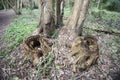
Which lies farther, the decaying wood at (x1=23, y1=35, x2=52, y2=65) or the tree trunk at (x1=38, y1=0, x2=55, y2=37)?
the tree trunk at (x1=38, y1=0, x2=55, y2=37)

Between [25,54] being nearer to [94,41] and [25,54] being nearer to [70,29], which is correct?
[70,29]

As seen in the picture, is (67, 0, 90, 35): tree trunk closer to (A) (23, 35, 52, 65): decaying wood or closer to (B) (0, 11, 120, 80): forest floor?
(B) (0, 11, 120, 80): forest floor

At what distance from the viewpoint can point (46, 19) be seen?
6.13m

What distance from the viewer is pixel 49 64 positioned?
5332mm

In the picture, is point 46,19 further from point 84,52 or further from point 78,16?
point 84,52

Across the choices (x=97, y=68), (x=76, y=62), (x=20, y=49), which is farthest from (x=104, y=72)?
(x=20, y=49)

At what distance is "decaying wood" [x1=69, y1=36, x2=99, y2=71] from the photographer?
201 inches

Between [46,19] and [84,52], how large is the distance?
1.97m

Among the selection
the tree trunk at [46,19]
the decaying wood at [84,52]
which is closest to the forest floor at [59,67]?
the decaying wood at [84,52]

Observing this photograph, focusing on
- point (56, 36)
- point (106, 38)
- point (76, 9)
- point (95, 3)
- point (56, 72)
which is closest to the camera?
point (56, 72)

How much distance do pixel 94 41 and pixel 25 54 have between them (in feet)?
7.81

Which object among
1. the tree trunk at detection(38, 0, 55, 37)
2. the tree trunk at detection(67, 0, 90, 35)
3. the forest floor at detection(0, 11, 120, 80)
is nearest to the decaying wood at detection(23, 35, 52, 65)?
the forest floor at detection(0, 11, 120, 80)

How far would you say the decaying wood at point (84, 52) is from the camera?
5105mm

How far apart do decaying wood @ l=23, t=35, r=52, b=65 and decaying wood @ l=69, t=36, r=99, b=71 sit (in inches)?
33.5
